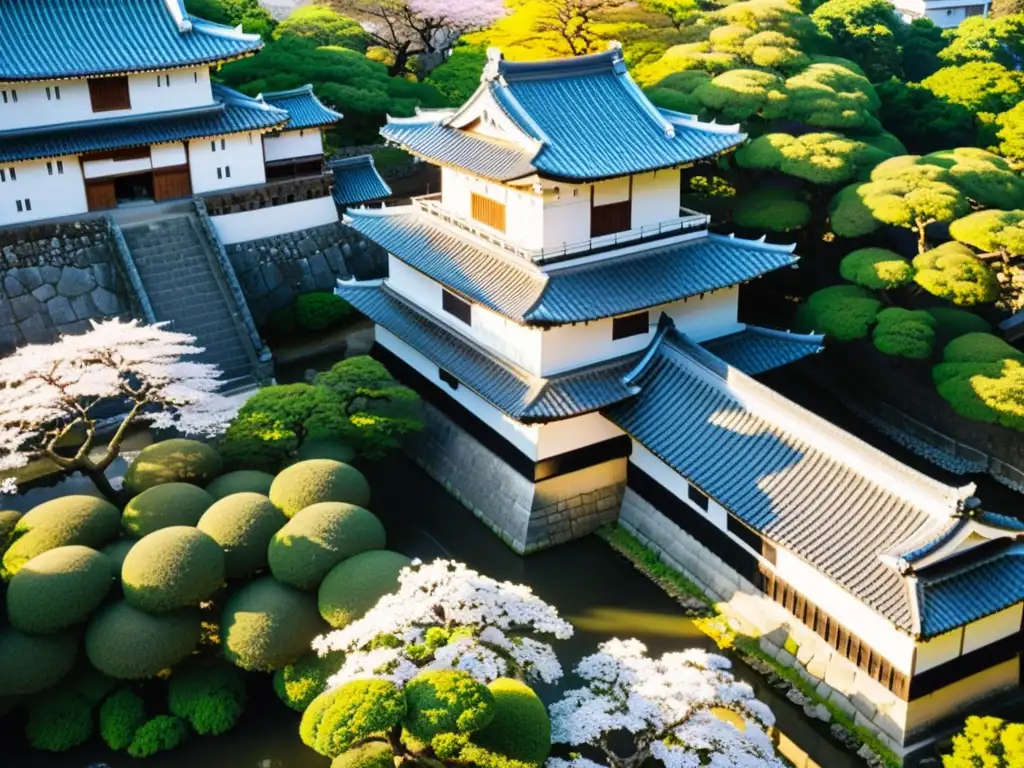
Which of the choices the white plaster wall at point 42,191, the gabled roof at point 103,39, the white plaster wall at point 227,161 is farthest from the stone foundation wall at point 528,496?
the gabled roof at point 103,39

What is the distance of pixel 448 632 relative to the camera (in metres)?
19.1

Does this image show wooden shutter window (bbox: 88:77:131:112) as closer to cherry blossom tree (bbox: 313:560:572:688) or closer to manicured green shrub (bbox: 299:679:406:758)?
cherry blossom tree (bbox: 313:560:572:688)

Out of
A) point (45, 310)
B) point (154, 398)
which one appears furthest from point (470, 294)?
point (45, 310)

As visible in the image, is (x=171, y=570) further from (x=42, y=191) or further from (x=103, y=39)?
(x=103, y=39)

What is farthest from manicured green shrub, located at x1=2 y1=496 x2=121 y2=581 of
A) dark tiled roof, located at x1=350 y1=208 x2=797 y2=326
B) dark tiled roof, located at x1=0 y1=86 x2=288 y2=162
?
dark tiled roof, located at x1=0 y1=86 x2=288 y2=162

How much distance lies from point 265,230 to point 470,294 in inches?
522

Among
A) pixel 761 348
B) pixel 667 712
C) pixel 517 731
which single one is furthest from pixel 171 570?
pixel 761 348

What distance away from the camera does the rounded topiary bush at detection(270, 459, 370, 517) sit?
2341 cm

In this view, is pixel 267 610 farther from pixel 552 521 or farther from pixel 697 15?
pixel 697 15

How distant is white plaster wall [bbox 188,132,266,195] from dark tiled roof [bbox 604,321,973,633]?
56.7 feet

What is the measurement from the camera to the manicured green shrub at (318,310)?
1399 inches

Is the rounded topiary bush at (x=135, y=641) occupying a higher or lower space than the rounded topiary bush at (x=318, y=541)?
lower

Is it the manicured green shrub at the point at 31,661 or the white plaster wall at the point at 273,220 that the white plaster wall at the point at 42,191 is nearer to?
the white plaster wall at the point at 273,220

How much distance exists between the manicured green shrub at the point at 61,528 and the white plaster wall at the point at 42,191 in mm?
13470
